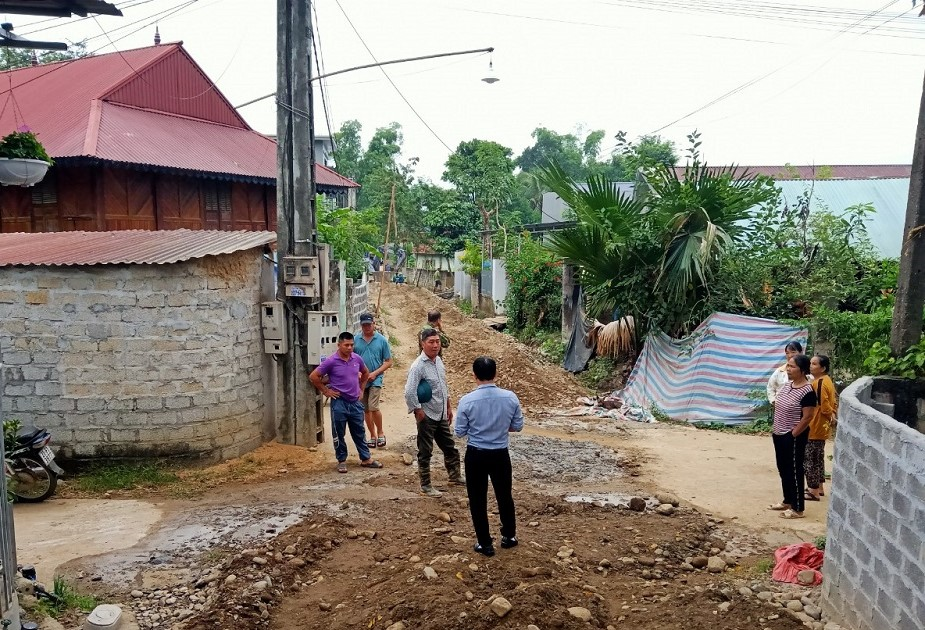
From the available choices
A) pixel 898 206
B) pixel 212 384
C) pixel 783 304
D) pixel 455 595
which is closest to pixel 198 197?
pixel 212 384

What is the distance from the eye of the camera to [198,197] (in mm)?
14922

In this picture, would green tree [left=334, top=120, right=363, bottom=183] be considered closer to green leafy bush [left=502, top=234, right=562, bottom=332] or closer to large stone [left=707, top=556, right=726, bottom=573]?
green leafy bush [left=502, top=234, right=562, bottom=332]

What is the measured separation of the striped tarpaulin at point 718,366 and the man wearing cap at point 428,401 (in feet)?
18.2

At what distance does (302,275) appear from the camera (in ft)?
28.6

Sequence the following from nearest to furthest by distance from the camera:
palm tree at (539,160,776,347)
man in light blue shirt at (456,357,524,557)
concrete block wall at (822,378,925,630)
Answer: concrete block wall at (822,378,925,630)
man in light blue shirt at (456,357,524,557)
palm tree at (539,160,776,347)

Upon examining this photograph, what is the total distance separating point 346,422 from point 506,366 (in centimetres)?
665

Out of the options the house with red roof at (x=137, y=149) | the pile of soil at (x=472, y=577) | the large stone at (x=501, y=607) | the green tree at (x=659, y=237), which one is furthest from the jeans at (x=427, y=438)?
the house with red roof at (x=137, y=149)

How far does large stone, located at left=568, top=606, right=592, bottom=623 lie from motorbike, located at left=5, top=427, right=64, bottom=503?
5.39 m

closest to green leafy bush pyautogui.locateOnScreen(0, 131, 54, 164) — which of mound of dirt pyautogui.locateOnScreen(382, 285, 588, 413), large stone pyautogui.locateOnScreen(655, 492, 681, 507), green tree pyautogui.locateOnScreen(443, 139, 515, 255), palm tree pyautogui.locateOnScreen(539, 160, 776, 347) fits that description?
large stone pyautogui.locateOnScreen(655, 492, 681, 507)

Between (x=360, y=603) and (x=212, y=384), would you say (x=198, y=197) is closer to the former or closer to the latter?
(x=212, y=384)

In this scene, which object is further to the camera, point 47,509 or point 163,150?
point 163,150

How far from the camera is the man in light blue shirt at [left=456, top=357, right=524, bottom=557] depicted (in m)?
5.25

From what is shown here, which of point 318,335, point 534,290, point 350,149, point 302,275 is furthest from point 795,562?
point 350,149

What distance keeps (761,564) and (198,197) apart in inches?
506
